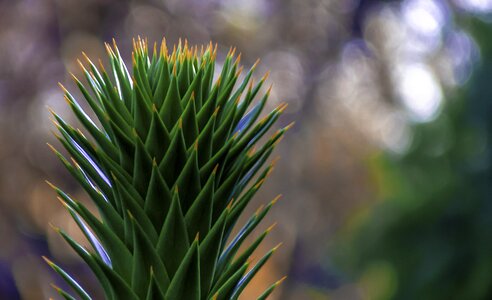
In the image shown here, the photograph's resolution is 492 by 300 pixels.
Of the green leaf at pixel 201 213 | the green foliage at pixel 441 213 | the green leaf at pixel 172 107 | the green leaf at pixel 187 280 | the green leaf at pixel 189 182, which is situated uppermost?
the green foliage at pixel 441 213

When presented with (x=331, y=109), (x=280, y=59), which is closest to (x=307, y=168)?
(x=331, y=109)

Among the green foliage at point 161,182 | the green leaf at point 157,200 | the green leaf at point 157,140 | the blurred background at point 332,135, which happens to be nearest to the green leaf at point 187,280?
the green foliage at point 161,182

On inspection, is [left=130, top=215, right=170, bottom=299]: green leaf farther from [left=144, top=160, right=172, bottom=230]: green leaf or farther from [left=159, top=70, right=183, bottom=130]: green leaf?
[left=159, top=70, right=183, bottom=130]: green leaf

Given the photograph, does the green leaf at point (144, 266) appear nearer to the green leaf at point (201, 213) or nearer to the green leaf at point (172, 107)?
the green leaf at point (201, 213)

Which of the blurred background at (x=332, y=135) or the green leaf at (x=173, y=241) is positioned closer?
the green leaf at (x=173, y=241)

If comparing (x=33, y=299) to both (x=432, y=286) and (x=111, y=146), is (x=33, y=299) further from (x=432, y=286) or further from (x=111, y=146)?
(x=111, y=146)
